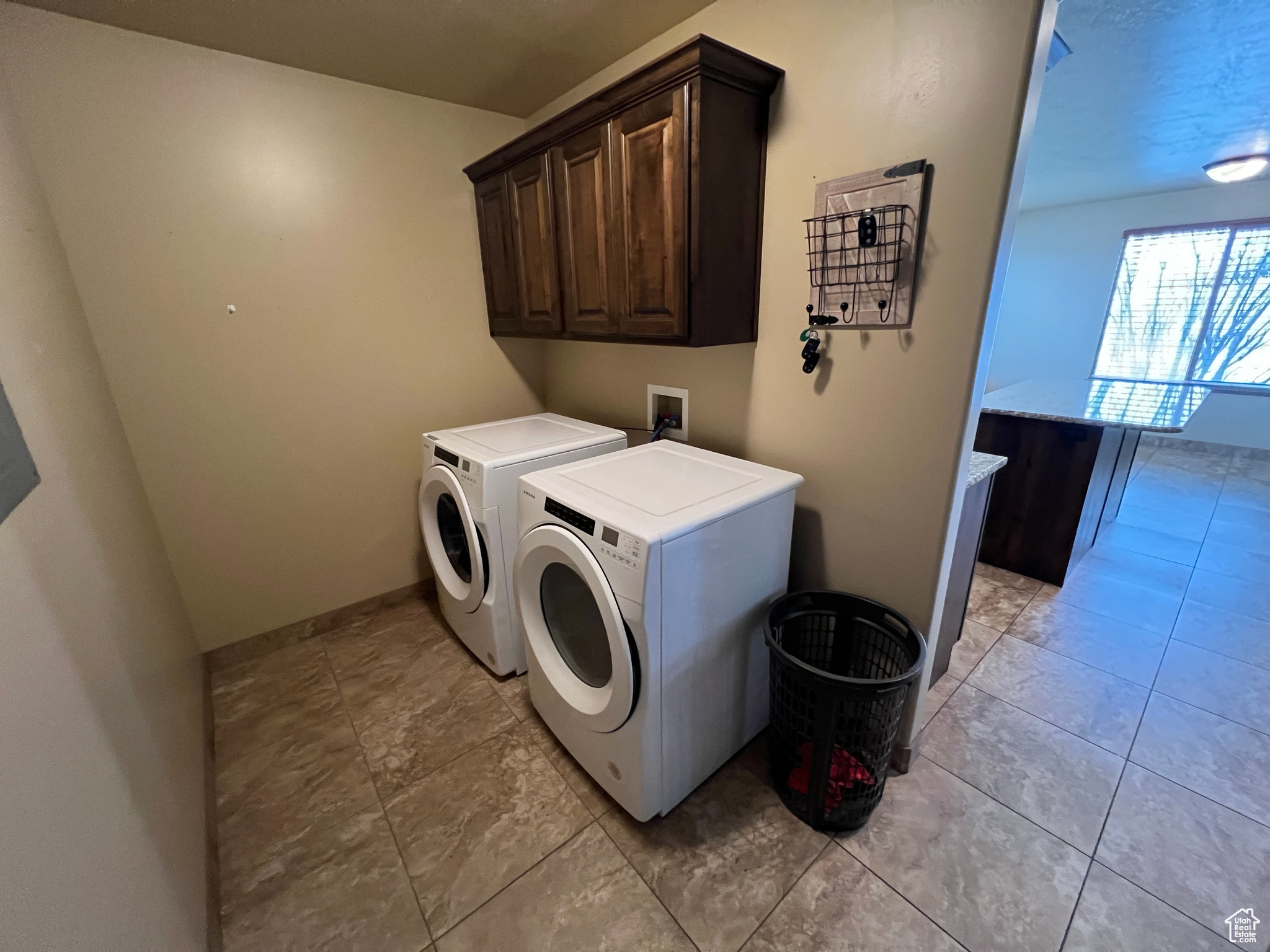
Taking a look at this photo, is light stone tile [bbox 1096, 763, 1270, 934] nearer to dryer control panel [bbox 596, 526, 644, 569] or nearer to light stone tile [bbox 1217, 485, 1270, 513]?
dryer control panel [bbox 596, 526, 644, 569]

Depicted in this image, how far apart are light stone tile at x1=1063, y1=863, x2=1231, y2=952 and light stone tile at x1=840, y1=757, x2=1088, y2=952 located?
27 mm

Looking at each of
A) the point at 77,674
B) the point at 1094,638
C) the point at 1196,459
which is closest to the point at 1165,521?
the point at 1094,638

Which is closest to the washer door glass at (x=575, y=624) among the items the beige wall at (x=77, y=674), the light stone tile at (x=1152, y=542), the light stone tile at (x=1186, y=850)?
the beige wall at (x=77, y=674)

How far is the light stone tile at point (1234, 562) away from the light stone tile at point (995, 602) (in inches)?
43.1

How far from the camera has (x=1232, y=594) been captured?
2377 mm

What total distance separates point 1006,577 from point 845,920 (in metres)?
2.15

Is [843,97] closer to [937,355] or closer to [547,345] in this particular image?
[937,355]

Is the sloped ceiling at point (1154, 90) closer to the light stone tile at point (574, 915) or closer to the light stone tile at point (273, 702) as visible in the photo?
the light stone tile at point (574, 915)

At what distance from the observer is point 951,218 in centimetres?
119

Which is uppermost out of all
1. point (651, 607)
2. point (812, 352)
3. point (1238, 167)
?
point (1238, 167)

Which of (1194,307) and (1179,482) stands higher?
(1194,307)

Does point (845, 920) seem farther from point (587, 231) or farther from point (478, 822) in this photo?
point (587, 231)

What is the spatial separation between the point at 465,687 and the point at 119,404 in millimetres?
1601

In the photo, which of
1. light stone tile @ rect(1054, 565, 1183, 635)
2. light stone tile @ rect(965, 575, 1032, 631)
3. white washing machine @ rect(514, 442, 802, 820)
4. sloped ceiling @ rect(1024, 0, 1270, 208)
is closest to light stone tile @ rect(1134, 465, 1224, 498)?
light stone tile @ rect(1054, 565, 1183, 635)
